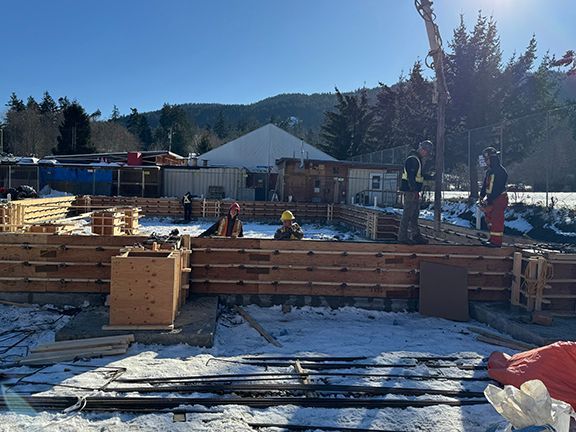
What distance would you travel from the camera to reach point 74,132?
172 ft

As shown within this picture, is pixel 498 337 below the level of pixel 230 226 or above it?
below

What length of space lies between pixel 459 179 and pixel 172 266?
26.7 metres

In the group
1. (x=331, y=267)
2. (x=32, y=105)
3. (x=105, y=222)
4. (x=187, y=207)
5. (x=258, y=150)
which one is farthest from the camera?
(x=32, y=105)

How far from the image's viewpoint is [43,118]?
70.4 metres

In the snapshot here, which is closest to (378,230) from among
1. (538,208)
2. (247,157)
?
(538,208)

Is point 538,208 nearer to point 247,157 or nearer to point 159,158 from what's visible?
point 247,157

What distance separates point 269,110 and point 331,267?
13081 cm

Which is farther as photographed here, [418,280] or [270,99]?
[270,99]

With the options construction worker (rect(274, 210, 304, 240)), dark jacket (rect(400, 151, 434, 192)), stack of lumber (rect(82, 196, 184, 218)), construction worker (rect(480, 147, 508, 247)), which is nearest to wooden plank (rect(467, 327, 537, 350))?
construction worker (rect(480, 147, 508, 247))

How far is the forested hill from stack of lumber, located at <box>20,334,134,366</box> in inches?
4858

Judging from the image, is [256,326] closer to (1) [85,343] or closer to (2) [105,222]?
(1) [85,343]

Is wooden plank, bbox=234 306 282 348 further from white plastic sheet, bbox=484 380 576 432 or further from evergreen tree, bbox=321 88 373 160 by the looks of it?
evergreen tree, bbox=321 88 373 160

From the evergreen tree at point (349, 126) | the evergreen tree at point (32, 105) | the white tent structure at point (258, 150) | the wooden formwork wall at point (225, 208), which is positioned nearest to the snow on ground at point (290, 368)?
the wooden formwork wall at point (225, 208)

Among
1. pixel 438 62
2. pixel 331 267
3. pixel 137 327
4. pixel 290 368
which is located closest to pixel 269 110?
pixel 438 62
